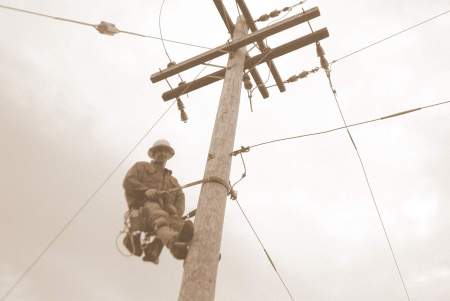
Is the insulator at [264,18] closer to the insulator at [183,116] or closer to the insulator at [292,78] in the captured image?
the insulator at [292,78]

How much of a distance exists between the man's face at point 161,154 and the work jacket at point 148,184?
11 cm

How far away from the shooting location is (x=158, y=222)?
12.3 feet

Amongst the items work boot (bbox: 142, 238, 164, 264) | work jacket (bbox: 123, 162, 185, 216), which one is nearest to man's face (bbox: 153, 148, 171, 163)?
work jacket (bbox: 123, 162, 185, 216)

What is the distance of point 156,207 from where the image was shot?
4.02 meters

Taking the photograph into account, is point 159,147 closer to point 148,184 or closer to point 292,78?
point 148,184

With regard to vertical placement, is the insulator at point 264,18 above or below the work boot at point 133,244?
above

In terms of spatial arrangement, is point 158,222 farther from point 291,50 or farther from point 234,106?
point 291,50

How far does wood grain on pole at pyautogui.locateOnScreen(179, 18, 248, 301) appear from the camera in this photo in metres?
3.08

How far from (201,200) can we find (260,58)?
3.15 metres

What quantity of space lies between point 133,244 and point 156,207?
0.46 metres

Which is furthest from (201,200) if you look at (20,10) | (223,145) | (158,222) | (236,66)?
(20,10)

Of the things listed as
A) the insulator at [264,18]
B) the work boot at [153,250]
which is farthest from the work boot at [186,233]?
the insulator at [264,18]

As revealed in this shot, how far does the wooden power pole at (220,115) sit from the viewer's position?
315 centimetres

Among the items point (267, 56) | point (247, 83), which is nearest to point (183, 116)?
point (247, 83)
